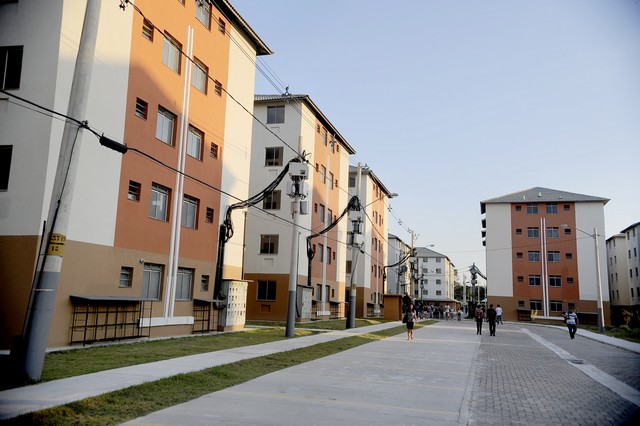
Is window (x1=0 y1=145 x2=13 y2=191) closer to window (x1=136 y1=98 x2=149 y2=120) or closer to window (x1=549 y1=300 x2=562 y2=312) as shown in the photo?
window (x1=136 y1=98 x2=149 y2=120)

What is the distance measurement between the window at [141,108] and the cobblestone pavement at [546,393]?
15181mm

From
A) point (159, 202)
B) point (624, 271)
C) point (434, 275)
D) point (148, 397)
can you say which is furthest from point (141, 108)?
point (434, 275)

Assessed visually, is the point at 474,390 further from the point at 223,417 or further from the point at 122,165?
the point at 122,165

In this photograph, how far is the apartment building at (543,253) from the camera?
64500 millimetres

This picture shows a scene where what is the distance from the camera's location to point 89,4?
411 inches

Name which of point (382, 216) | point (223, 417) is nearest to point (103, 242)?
point (223, 417)

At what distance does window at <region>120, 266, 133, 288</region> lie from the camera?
18.2 metres

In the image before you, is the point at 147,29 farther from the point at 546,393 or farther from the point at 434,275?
the point at 434,275

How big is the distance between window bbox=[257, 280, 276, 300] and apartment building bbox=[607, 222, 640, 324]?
5197 centimetres

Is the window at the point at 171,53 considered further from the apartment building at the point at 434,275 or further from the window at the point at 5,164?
the apartment building at the point at 434,275

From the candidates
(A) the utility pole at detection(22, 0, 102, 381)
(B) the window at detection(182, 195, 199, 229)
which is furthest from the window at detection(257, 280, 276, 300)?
(A) the utility pole at detection(22, 0, 102, 381)

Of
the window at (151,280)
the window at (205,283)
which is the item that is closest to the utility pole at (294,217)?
the window at (205,283)

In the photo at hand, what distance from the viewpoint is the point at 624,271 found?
250ft

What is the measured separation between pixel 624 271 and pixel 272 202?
64.4m
